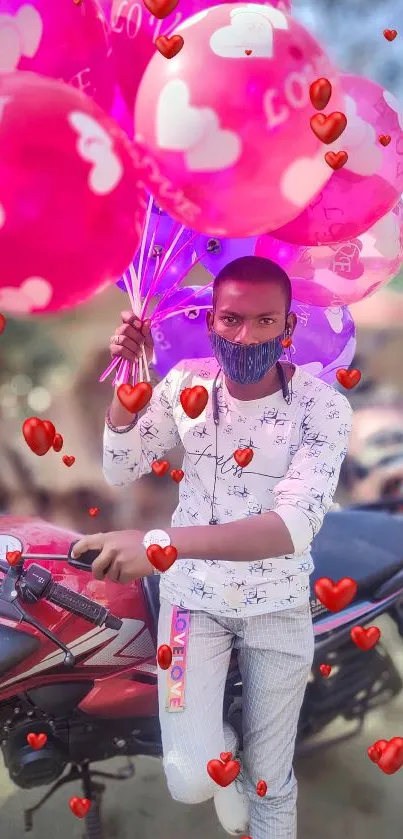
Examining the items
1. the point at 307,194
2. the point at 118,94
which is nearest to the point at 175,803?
the point at 307,194

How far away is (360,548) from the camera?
2.17m

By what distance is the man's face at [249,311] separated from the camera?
1431mm

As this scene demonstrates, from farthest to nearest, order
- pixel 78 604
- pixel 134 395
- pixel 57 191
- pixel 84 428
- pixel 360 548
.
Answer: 1. pixel 84 428
2. pixel 360 548
3. pixel 78 604
4. pixel 134 395
5. pixel 57 191

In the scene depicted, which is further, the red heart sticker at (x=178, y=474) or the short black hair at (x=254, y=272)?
the red heart sticker at (x=178, y=474)

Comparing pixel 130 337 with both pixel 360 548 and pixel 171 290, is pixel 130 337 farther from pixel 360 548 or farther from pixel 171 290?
pixel 360 548

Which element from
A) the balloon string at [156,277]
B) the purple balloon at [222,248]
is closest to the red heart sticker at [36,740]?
the balloon string at [156,277]

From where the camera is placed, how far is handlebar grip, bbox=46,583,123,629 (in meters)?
1.56
